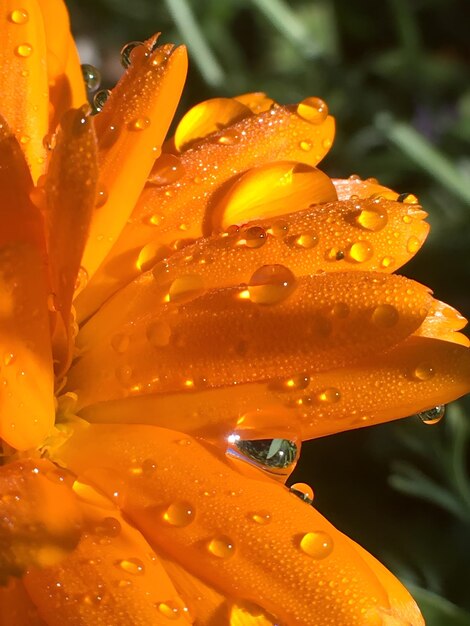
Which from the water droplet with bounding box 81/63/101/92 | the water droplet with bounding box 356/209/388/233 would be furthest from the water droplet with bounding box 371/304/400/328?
the water droplet with bounding box 81/63/101/92

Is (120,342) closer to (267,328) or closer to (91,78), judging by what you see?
(267,328)

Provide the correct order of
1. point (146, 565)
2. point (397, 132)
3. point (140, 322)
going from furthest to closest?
1. point (397, 132)
2. point (140, 322)
3. point (146, 565)

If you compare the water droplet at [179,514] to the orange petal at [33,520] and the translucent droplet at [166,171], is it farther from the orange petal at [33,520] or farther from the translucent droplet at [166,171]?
the translucent droplet at [166,171]

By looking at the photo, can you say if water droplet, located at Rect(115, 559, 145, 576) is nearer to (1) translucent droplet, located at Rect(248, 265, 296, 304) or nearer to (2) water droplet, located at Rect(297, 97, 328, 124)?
(1) translucent droplet, located at Rect(248, 265, 296, 304)

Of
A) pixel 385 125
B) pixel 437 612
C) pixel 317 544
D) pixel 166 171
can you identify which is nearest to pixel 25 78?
pixel 166 171

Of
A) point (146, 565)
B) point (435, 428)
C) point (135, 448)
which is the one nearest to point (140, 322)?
point (135, 448)

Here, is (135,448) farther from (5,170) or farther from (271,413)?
(5,170)
